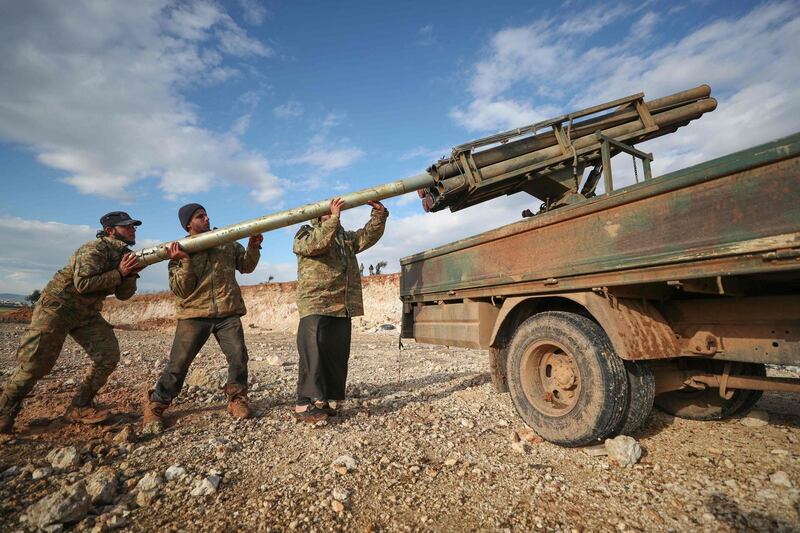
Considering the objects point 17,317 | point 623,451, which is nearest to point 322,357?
point 623,451

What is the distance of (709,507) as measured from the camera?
1824mm

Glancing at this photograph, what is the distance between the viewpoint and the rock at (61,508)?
1.75 metres

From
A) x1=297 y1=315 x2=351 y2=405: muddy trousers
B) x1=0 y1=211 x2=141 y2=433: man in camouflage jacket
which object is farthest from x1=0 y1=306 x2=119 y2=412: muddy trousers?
x1=297 y1=315 x2=351 y2=405: muddy trousers

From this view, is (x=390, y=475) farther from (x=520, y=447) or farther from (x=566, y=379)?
(x=566, y=379)

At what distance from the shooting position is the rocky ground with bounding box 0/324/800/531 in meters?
1.81

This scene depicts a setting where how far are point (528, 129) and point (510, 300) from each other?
179 cm

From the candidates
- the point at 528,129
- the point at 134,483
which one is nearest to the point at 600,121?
the point at 528,129

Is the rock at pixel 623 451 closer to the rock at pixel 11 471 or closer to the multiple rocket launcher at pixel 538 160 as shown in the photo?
the multiple rocket launcher at pixel 538 160

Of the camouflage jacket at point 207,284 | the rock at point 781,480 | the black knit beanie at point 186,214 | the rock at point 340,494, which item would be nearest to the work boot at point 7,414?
the camouflage jacket at point 207,284

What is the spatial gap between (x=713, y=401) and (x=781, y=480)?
976 millimetres

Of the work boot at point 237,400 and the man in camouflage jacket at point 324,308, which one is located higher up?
the man in camouflage jacket at point 324,308

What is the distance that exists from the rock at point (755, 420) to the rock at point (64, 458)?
4.78 metres

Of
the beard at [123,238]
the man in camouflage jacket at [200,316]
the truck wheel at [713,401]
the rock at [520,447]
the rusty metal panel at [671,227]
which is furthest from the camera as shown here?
the beard at [123,238]

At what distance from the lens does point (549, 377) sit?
2.84 meters
